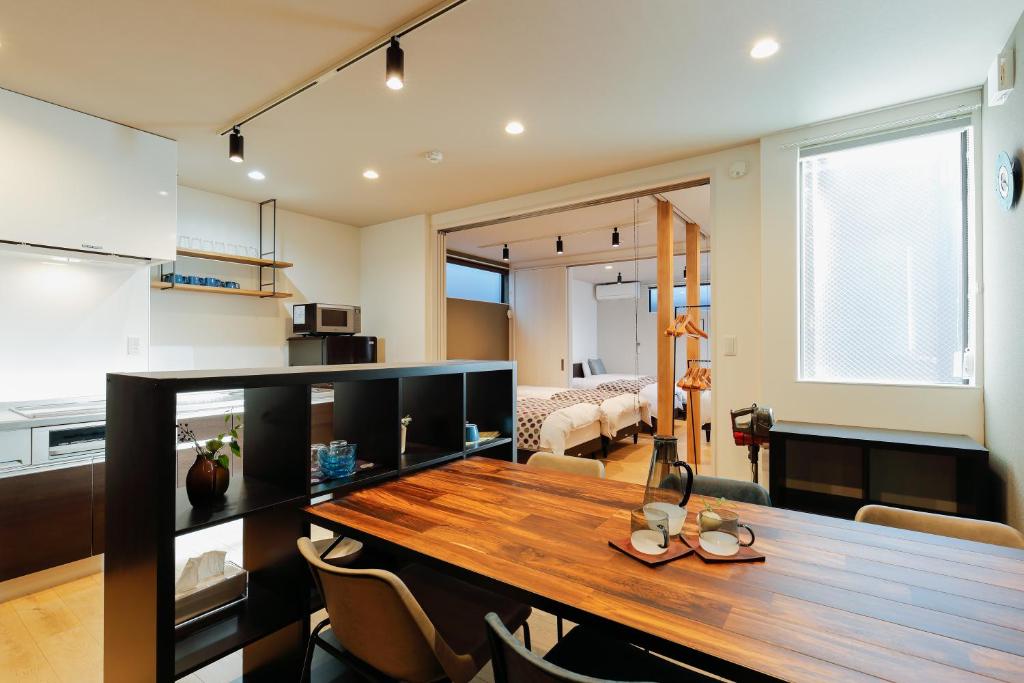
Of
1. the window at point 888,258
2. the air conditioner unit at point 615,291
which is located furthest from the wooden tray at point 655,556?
the air conditioner unit at point 615,291

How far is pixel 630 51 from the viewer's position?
7.27 feet

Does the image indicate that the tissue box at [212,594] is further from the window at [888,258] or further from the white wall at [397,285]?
the white wall at [397,285]

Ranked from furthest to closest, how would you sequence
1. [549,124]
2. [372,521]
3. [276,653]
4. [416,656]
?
[549,124]
[276,653]
[372,521]
[416,656]

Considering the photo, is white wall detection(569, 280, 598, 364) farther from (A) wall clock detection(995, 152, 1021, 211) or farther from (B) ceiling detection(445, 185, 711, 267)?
(A) wall clock detection(995, 152, 1021, 211)

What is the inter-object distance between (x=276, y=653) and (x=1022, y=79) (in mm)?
3567

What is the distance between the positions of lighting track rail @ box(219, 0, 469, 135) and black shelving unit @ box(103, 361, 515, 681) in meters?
1.46

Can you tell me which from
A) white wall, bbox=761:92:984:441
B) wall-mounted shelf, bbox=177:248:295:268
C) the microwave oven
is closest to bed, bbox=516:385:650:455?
white wall, bbox=761:92:984:441

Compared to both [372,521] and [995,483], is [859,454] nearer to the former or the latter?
[995,483]

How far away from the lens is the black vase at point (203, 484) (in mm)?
1396

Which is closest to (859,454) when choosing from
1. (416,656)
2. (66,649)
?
(416,656)

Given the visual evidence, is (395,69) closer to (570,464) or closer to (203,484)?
(203,484)

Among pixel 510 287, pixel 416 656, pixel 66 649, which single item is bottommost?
pixel 66 649

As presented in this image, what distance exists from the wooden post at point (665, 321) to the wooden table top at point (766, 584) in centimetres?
296

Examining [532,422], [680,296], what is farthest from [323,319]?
[680,296]
